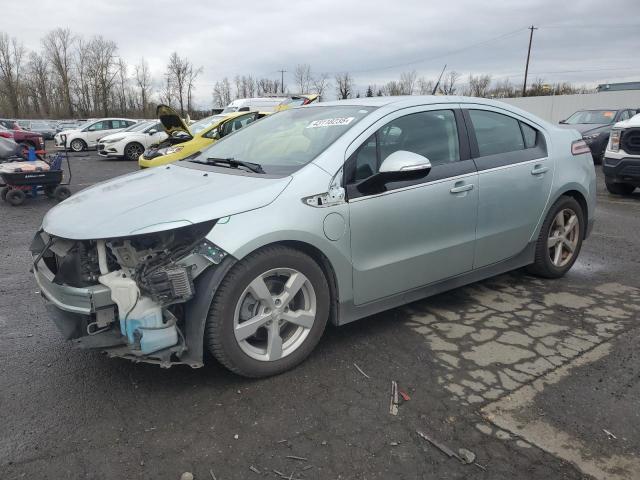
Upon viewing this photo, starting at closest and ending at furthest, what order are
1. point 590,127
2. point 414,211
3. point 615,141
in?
point 414,211
point 615,141
point 590,127

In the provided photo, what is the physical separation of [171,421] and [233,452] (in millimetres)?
437

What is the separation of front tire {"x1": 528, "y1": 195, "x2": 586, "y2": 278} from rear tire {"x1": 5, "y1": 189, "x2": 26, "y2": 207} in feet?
29.5

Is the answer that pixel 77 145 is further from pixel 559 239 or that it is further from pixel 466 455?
pixel 466 455

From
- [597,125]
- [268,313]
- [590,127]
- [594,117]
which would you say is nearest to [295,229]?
[268,313]

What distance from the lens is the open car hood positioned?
11992 millimetres

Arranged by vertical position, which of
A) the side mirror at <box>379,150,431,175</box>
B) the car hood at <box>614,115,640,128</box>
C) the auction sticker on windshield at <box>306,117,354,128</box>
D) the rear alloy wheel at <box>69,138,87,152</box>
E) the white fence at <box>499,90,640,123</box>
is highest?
the white fence at <box>499,90,640,123</box>

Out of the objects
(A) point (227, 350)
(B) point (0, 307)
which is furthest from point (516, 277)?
(B) point (0, 307)

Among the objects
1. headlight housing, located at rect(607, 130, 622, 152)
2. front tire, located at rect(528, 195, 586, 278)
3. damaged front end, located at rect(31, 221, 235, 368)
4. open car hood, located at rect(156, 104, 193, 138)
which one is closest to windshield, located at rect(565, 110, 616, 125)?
headlight housing, located at rect(607, 130, 622, 152)

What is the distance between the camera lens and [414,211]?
333 cm

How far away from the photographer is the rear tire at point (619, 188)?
9.55 metres

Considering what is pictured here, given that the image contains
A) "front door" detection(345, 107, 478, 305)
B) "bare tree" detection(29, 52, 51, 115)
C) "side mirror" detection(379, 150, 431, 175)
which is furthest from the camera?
"bare tree" detection(29, 52, 51, 115)

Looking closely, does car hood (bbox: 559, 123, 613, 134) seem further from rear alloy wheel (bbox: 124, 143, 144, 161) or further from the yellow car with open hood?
rear alloy wheel (bbox: 124, 143, 144, 161)

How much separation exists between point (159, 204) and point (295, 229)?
0.77 metres

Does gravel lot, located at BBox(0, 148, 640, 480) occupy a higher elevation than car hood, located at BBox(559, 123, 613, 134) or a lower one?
lower
